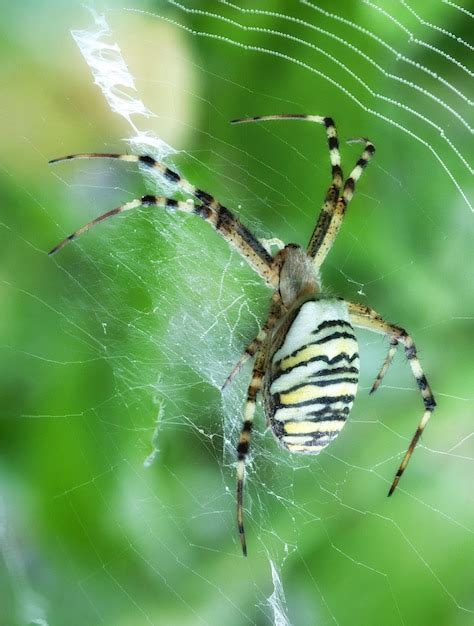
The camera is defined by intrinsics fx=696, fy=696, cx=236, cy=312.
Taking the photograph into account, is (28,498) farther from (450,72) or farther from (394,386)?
(450,72)

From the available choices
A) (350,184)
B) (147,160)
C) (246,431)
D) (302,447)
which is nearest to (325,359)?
(302,447)

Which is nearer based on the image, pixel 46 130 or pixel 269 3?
pixel 46 130

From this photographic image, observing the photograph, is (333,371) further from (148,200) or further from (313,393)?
(148,200)

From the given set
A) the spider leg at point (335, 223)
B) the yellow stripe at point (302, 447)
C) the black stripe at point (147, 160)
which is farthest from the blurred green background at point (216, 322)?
the yellow stripe at point (302, 447)

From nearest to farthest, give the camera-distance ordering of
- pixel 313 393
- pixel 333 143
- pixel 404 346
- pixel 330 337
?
pixel 313 393 → pixel 330 337 → pixel 404 346 → pixel 333 143

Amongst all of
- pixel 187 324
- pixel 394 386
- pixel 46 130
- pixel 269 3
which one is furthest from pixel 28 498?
pixel 269 3
